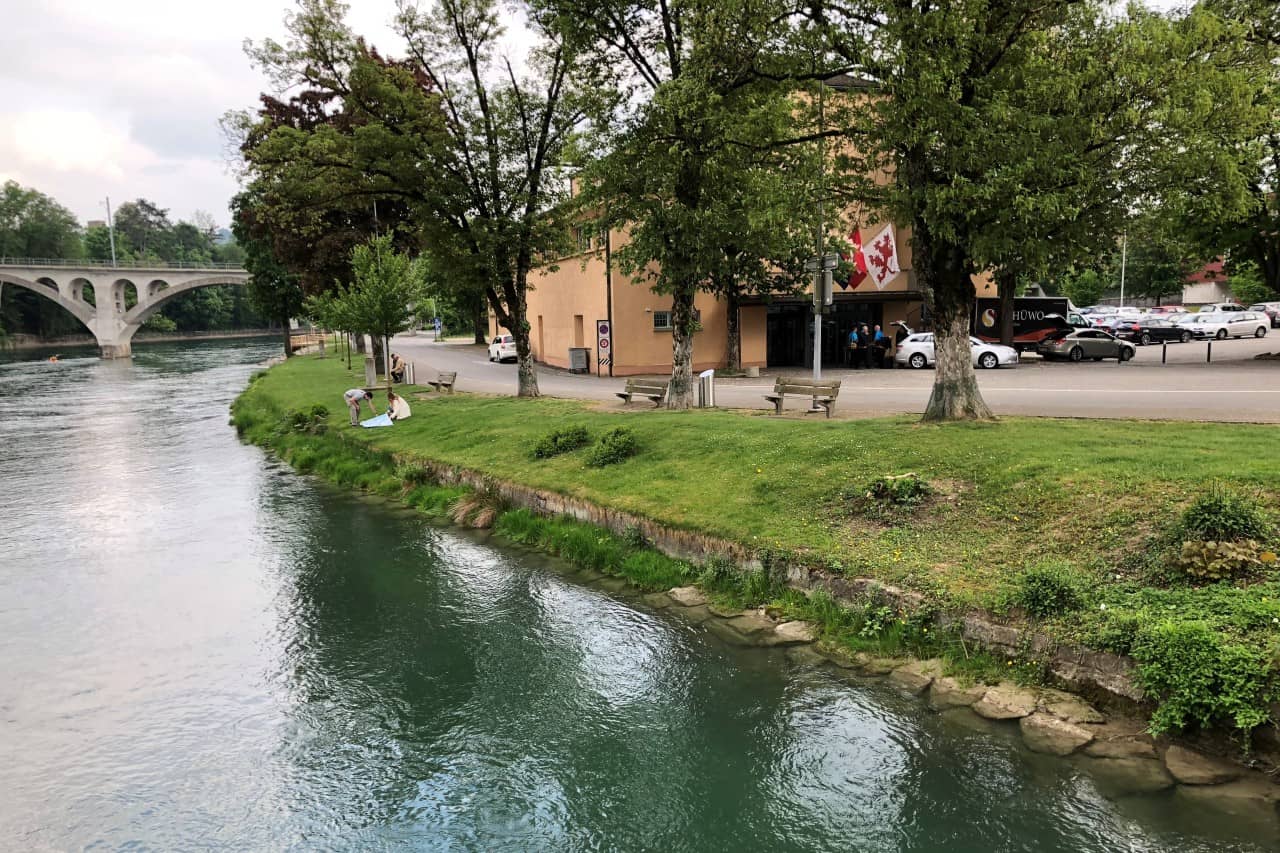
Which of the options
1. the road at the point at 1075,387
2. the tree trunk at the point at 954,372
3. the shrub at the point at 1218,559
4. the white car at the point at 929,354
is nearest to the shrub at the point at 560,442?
the road at the point at 1075,387

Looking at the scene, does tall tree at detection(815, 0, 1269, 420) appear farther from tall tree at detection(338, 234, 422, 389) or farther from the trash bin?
tall tree at detection(338, 234, 422, 389)

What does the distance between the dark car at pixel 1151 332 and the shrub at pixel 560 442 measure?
1400 inches

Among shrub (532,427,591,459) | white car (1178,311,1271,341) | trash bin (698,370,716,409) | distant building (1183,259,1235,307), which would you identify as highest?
distant building (1183,259,1235,307)

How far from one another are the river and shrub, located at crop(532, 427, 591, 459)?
2990 millimetres

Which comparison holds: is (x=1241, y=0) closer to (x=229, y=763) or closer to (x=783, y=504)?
(x=783, y=504)

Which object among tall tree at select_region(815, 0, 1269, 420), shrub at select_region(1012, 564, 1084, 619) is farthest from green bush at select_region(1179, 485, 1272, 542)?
tall tree at select_region(815, 0, 1269, 420)

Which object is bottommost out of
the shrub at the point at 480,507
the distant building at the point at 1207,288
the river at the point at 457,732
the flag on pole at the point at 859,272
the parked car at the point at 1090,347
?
the river at the point at 457,732

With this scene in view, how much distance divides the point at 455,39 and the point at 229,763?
1939 centimetres

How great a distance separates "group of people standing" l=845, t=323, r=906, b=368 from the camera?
1262 inches

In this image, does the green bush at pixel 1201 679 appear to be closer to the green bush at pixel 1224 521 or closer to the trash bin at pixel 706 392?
the green bush at pixel 1224 521

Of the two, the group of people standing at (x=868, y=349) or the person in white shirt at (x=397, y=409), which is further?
the group of people standing at (x=868, y=349)

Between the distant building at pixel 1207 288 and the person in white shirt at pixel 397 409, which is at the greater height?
the distant building at pixel 1207 288

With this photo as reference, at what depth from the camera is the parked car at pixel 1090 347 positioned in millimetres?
31375

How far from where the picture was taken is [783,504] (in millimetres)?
9688
